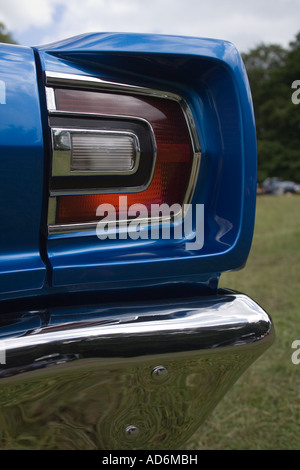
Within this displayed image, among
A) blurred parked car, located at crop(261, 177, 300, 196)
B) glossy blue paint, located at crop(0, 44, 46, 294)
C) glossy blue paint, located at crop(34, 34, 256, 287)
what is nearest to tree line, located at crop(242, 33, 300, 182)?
blurred parked car, located at crop(261, 177, 300, 196)

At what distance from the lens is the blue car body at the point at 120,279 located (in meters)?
0.87

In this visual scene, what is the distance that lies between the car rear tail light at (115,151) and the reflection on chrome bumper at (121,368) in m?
0.22

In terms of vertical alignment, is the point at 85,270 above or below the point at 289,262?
above

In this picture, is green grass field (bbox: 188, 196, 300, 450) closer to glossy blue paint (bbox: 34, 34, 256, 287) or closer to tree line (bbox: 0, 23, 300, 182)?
glossy blue paint (bbox: 34, 34, 256, 287)

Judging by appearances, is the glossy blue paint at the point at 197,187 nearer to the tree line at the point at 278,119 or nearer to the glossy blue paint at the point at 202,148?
the glossy blue paint at the point at 202,148

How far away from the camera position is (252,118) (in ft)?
3.40

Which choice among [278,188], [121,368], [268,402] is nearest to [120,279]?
[121,368]

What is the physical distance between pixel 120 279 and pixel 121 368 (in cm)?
19

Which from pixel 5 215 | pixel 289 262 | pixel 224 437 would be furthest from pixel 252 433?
pixel 289 262

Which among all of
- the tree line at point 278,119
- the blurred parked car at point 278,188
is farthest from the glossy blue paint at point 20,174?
the blurred parked car at point 278,188

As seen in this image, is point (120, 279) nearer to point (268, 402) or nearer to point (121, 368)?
point (121, 368)

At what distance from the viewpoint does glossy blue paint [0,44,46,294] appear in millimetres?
831

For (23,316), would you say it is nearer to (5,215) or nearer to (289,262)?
(5,215)

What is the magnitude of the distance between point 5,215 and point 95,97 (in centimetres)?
31
